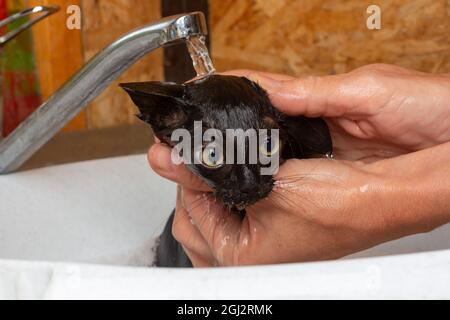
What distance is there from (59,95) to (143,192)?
0.30 metres

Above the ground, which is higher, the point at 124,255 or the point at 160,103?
the point at 160,103

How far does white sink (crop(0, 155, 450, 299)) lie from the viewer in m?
0.46

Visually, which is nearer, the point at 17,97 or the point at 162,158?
the point at 162,158

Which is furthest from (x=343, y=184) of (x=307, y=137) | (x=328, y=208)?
(x=307, y=137)

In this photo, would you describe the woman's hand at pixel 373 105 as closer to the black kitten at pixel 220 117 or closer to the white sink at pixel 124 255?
the black kitten at pixel 220 117

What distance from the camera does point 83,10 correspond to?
62.3 inches

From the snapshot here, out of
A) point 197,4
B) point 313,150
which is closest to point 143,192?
point 313,150

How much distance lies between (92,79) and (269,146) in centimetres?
30

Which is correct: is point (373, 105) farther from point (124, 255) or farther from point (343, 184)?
point (124, 255)

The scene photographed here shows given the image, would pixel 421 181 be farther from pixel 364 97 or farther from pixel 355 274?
pixel 355 274

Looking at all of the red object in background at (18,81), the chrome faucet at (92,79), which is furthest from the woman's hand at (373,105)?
the red object in background at (18,81)

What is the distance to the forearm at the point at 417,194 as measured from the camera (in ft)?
2.39

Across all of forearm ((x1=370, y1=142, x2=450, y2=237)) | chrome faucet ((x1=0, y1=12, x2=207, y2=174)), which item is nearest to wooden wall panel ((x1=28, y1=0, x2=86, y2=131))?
chrome faucet ((x1=0, y1=12, x2=207, y2=174))

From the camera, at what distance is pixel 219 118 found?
0.72 m
